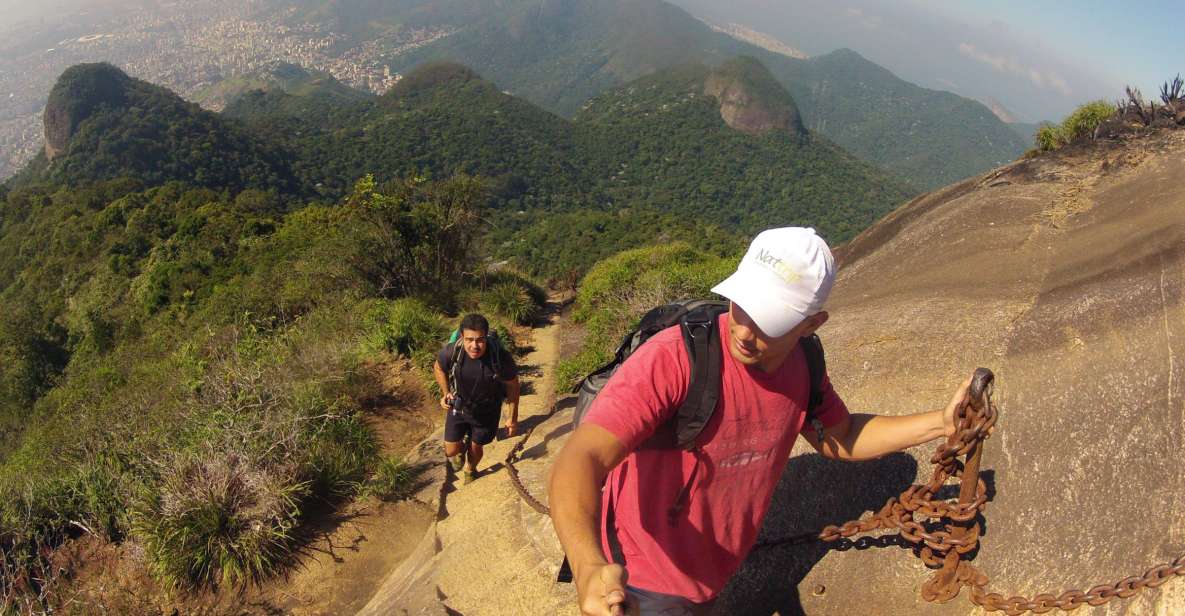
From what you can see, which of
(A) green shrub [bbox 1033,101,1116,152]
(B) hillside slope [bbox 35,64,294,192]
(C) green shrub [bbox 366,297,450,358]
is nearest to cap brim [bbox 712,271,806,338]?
(A) green shrub [bbox 1033,101,1116,152]

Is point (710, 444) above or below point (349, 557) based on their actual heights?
above

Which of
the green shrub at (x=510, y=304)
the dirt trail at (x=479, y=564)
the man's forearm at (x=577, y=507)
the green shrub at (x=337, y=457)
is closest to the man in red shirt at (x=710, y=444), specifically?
the man's forearm at (x=577, y=507)

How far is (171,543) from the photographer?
15.3 ft

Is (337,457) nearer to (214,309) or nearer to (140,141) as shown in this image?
(214,309)

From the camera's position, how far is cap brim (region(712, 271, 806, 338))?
1737 mm

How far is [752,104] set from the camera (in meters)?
130

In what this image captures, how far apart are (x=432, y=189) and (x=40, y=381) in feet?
73.8

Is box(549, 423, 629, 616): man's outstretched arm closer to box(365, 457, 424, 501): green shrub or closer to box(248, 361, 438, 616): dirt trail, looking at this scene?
box(248, 361, 438, 616): dirt trail

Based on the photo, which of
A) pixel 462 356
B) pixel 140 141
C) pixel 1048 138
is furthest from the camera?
pixel 140 141

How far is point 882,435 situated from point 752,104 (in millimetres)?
138883

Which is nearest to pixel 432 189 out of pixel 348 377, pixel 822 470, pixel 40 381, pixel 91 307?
pixel 348 377

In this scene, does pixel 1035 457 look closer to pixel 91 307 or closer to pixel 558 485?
pixel 558 485

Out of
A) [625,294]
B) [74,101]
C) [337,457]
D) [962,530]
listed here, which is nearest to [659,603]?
[962,530]

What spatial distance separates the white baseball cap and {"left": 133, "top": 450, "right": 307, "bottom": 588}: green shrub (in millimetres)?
4451
